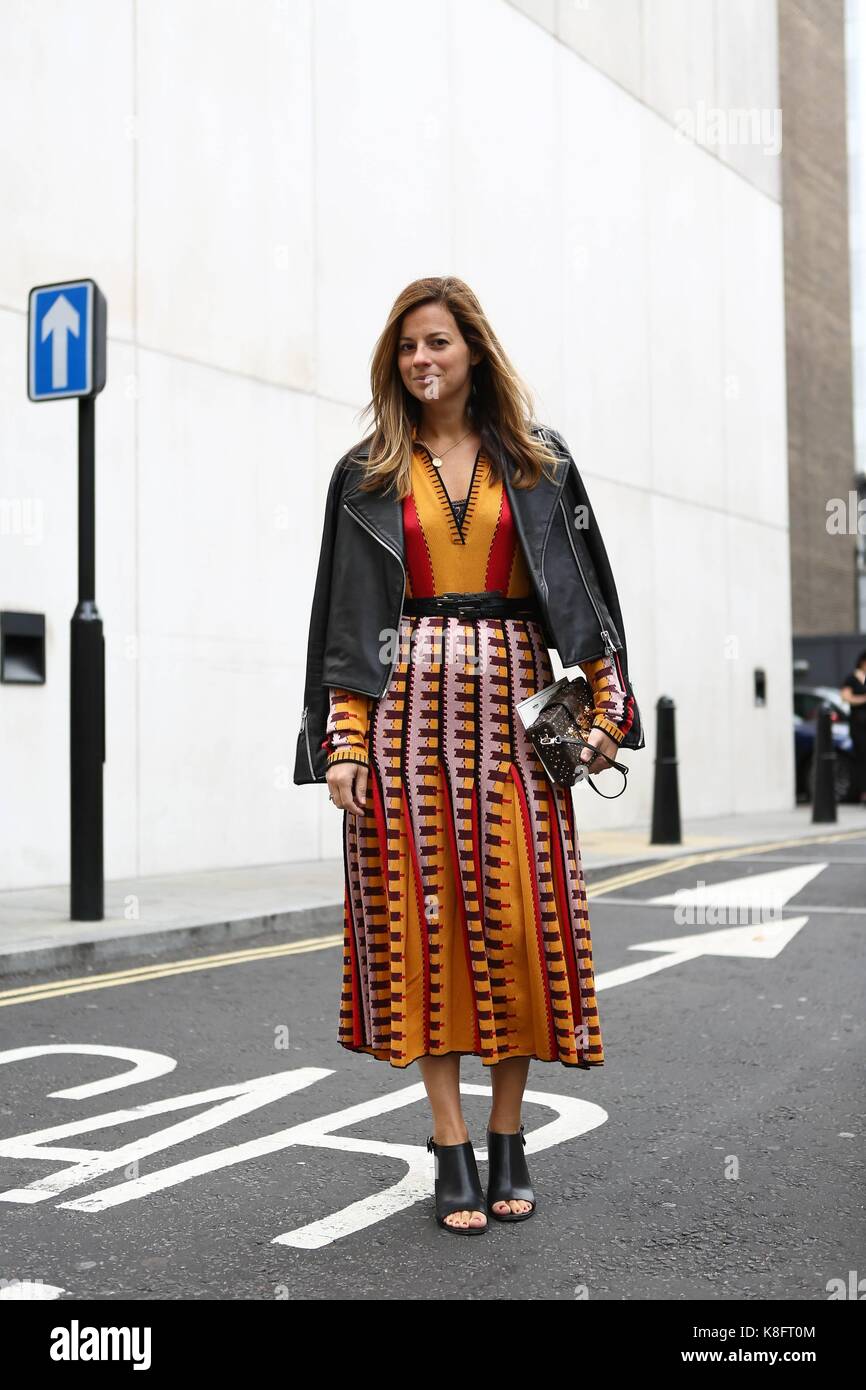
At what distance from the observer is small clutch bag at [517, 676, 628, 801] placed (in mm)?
3217

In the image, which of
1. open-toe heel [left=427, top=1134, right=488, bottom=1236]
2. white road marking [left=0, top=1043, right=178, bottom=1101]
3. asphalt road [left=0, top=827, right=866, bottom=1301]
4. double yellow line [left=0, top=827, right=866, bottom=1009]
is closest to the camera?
asphalt road [left=0, top=827, right=866, bottom=1301]

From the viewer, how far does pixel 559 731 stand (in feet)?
10.6

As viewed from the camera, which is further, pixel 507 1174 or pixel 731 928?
pixel 731 928

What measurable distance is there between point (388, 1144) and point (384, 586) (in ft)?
5.01

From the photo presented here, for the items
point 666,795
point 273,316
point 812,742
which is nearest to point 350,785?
point 273,316

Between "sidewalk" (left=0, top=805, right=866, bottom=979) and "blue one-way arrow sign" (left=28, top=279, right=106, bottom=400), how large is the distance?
2622mm

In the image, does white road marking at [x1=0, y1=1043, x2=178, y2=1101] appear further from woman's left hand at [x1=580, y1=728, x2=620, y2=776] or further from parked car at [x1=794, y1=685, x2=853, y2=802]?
parked car at [x1=794, y1=685, x2=853, y2=802]

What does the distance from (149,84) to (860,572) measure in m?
37.8

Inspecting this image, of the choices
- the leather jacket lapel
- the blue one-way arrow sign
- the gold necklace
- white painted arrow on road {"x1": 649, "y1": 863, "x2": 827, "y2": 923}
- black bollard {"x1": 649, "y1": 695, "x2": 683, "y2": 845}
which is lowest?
white painted arrow on road {"x1": 649, "y1": 863, "x2": 827, "y2": 923}

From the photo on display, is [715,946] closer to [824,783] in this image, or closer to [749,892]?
[749,892]

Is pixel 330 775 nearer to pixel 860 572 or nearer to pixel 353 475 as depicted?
pixel 353 475

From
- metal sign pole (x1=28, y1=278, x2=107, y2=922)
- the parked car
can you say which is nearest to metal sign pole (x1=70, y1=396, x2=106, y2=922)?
metal sign pole (x1=28, y1=278, x2=107, y2=922)

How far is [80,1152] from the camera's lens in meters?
3.88

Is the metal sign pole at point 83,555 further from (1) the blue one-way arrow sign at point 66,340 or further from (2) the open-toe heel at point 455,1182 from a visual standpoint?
(2) the open-toe heel at point 455,1182
